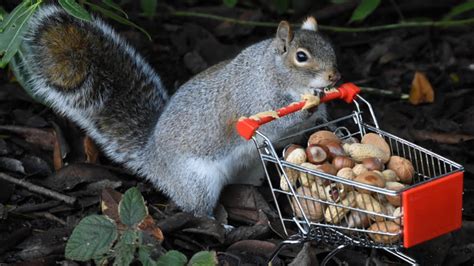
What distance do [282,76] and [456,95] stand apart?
104 centimetres

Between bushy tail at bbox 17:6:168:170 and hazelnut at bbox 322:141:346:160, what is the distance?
0.82 m

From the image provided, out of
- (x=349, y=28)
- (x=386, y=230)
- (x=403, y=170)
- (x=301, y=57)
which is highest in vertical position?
(x=301, y=57)

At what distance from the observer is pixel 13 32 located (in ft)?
8.07

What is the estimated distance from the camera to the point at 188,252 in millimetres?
2629

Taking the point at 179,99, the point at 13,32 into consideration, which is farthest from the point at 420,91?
the point at 13,32

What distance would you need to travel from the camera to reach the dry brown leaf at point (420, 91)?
3.48 m

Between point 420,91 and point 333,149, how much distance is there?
3.98 feet

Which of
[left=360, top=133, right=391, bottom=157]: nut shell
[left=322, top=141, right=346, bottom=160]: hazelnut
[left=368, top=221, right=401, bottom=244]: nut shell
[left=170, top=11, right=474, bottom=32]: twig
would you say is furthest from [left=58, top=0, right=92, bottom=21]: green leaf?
[left=170, top=11, right=474, bottom=32]: twig

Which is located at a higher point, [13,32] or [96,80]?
[13,32]

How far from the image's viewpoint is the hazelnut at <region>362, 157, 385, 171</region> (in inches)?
90.9

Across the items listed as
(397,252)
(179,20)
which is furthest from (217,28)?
(397,252)

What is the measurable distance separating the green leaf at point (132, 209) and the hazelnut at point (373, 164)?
2.00ft

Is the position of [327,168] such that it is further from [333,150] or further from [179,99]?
[179,99]

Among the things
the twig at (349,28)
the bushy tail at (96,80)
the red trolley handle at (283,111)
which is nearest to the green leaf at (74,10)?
the bushy tail at (96,80)
